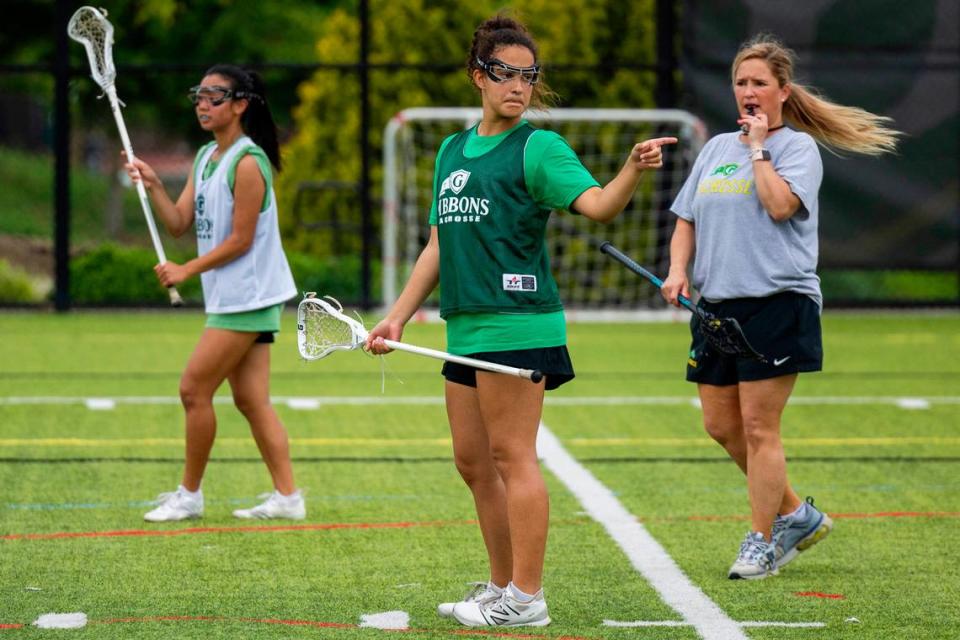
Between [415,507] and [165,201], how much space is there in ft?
5.72

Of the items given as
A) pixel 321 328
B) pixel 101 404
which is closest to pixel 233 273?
pixel 321 328

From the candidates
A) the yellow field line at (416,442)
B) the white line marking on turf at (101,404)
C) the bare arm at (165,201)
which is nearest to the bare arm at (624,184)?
the bare arm at (165,201)

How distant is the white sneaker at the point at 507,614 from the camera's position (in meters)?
5.01

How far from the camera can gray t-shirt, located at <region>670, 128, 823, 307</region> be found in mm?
5793

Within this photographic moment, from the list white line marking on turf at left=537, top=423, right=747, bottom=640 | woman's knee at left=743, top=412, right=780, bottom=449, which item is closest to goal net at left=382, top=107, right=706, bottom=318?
white line marking on turf at left=537, top=423, right=747, bottom=640

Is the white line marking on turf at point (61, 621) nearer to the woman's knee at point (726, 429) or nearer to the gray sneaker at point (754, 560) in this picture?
the gray sneaker at point (754, 560)

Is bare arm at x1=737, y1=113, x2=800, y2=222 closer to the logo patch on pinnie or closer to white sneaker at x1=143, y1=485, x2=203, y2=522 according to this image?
the logo patch on pinnie

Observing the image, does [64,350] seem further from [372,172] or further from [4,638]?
[4,638]

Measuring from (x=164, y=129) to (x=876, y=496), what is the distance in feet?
63.3

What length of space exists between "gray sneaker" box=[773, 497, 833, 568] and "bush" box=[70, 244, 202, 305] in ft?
40.0

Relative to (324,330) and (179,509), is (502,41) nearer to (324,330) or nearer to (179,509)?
(324,330)

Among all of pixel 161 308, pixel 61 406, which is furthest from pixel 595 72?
pixel 61 406

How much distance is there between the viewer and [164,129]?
25125 millimetres

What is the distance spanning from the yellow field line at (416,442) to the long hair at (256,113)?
2442 millimetres
